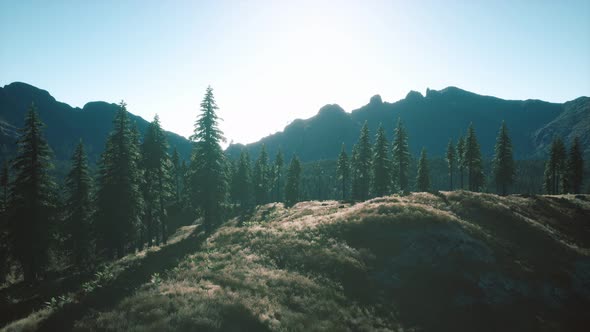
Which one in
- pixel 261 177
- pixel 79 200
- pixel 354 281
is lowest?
pixel 354 281

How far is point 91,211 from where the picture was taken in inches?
1390

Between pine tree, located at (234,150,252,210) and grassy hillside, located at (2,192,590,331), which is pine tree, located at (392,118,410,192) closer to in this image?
grassy hillside, located at (2,192,590,331)

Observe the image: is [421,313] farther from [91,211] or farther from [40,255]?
[91,211]

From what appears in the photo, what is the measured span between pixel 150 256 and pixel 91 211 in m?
17.1

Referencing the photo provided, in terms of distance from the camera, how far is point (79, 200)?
111ft

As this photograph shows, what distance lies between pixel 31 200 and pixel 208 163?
15443 mm

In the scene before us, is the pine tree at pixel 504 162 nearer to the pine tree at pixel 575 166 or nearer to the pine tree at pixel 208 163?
the pine tree at pixel 575 166

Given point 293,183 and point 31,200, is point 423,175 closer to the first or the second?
point 293,183

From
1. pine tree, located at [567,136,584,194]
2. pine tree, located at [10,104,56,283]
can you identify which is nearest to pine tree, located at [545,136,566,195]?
pine tree, located at [567,136,584,194]

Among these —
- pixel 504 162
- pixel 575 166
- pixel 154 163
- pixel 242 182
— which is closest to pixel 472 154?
pixel 504 162

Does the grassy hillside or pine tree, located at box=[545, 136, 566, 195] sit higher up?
pine tree, located at box=[545, 136, 566, 195]

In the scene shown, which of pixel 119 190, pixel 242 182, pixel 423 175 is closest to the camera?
pixel 119 190

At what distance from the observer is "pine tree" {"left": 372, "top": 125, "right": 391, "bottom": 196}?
58.0 metres

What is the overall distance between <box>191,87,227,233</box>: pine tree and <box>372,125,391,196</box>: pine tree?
114 ft
